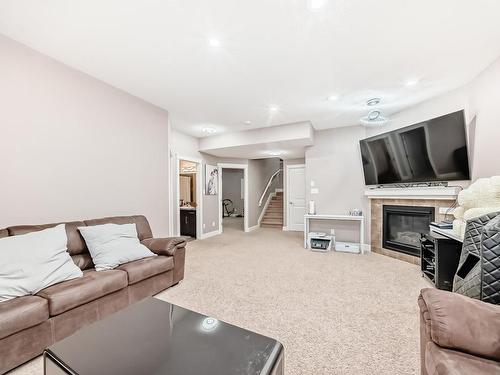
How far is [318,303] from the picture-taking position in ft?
8.07

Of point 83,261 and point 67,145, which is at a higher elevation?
point 67,145

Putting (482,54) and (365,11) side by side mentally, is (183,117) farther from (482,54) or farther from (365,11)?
(482,54)

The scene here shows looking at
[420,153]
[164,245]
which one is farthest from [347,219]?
[164,245]

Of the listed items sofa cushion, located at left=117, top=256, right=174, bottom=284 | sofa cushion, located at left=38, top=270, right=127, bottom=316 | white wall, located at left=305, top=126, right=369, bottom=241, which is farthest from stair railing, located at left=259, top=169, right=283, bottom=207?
sofa cushion, located at left=38, top=270, right=127, bottom=316

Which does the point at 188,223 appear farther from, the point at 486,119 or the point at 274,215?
the point at 486,119

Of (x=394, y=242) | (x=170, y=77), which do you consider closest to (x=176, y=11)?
(x=170, y=77)

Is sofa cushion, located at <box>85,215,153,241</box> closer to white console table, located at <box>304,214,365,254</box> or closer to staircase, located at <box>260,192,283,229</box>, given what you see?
white console table, located at <box>304,214,365,254</box>

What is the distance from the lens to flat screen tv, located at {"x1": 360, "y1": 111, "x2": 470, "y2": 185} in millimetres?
2953

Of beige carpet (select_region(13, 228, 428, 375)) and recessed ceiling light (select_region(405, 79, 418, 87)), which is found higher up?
recessed ceiling light (select_region(405, 79, 418, 87))

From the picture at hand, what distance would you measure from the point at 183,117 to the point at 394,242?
445 centimetres

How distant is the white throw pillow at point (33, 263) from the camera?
66.5 inches

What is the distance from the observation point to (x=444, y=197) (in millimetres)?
3314

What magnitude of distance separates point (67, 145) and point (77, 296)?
1.69 meters

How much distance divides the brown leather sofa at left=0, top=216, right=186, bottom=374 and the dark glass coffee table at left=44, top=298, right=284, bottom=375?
59cm
